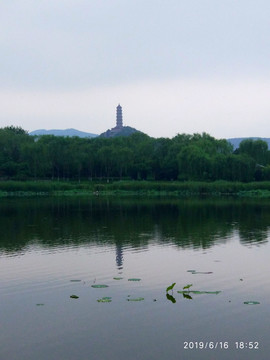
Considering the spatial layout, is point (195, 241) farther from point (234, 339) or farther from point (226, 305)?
point (234, 339)

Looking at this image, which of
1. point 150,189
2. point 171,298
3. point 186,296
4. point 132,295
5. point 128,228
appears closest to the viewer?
point 171,298

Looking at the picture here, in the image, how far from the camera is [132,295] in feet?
50.5

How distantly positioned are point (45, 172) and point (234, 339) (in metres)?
99.5

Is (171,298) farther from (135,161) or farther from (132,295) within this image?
(135,161)

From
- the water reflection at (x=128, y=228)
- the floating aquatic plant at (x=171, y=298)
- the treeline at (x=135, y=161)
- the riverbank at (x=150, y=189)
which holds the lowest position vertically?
the floating aquatic plant at (x=171, y=298)

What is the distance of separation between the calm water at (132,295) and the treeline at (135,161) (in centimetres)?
6471

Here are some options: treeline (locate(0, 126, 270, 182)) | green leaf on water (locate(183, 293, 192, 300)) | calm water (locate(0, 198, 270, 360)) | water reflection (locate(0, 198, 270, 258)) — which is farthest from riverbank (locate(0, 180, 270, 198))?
green leaf on water (locate(183, 293, 192, 300))

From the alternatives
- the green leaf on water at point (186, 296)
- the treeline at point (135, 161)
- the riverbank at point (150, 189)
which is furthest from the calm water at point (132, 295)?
the treeline at point (135, 161)

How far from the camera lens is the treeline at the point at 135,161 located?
9519 cm

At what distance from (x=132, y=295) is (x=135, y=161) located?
98.3 meters

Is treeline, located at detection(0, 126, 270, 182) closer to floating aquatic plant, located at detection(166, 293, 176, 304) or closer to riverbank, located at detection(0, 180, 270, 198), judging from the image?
riverbank, located at detection(0, 180, 270, 198)

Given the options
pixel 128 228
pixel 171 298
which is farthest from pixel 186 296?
pixel 128 228

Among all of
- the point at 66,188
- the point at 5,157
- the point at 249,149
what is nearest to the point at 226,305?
the point at 66,188

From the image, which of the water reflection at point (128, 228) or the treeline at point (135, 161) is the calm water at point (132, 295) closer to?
the water reflection at point (128, 228)
